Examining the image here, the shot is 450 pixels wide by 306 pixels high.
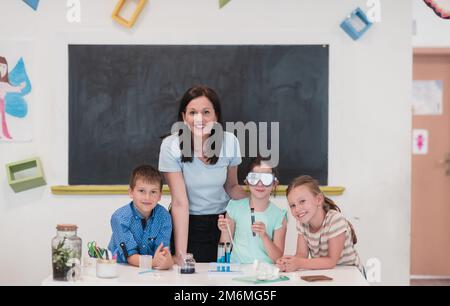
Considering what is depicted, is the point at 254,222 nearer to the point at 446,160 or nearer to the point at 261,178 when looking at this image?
the point at 261,178

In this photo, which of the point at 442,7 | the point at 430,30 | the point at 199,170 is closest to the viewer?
the point at 199,170

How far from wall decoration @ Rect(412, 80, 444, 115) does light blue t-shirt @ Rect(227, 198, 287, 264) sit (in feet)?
9.26

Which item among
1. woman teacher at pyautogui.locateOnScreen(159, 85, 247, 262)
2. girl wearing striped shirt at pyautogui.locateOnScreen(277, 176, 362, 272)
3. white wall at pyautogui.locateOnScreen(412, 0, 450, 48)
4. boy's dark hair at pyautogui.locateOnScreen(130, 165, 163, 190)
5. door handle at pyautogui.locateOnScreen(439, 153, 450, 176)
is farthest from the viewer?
door handle at pyautogui.locateOnScreen(439, 153, 450, 176)

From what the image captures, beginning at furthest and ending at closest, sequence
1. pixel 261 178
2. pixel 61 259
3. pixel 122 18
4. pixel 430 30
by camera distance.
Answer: pixel 430 30 → pixel 122 18 → pixel 261 178 → pixel 61 259

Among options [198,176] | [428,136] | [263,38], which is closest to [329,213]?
[198,176]

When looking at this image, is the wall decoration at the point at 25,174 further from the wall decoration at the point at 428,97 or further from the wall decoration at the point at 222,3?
the wall decoration at the point at 428,97

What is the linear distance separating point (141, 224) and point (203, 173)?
1.54 ft

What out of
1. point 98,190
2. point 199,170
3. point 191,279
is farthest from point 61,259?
point 98,190

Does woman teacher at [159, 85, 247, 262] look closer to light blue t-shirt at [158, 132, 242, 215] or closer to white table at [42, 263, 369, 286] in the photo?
light blue t-shirt at [158, 132, 242, 215]

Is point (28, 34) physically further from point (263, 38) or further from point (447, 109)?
point (447, 109)

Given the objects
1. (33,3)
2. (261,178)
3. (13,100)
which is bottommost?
(261,178)

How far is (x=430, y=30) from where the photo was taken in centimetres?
552

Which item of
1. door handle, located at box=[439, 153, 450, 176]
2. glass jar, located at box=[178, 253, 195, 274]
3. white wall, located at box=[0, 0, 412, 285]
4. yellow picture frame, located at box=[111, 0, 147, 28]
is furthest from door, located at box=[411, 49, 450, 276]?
glass jar, located at box=[178, 253, 195, 274]

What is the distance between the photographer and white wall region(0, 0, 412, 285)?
4126mm
